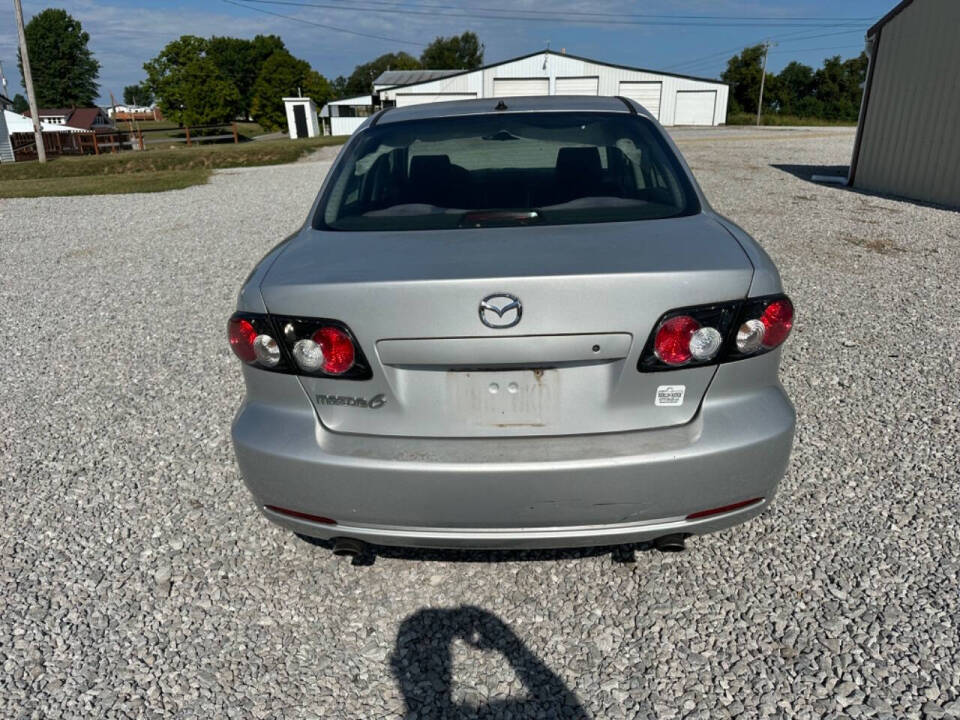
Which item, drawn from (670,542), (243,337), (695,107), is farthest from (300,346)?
(695,107)

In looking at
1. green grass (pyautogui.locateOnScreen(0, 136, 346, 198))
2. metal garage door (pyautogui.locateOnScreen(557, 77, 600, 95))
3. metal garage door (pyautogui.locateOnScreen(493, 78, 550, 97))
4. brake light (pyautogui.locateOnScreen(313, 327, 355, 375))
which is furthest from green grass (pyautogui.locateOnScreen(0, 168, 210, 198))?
metal garage door (pyautogui.locateOnScreen(557, 77, 600, 95))

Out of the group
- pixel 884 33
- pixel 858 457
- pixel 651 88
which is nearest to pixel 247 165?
pixel 884 33

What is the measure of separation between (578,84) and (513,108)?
46.8 metres

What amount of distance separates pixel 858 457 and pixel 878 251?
18.8 feet

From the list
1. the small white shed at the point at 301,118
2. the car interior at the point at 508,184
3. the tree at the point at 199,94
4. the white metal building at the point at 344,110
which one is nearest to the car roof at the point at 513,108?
the car interior at the point at 508,184

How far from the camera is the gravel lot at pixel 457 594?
78.7 inches

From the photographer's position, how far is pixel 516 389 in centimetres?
187

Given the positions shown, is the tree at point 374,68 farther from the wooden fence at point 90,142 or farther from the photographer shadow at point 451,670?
the photographer shadow at point 451,670

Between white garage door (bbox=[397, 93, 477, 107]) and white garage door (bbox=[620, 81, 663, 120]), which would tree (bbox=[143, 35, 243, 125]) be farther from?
white garage door (bbox=[620, 81, 663, 120])

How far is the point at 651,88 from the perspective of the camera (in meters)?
47.6

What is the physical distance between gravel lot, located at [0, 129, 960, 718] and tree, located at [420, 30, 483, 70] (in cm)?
10787

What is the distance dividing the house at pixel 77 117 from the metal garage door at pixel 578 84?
176ft

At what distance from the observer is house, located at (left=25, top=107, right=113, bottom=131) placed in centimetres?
7525

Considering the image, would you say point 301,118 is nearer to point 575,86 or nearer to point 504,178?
point 575,86
